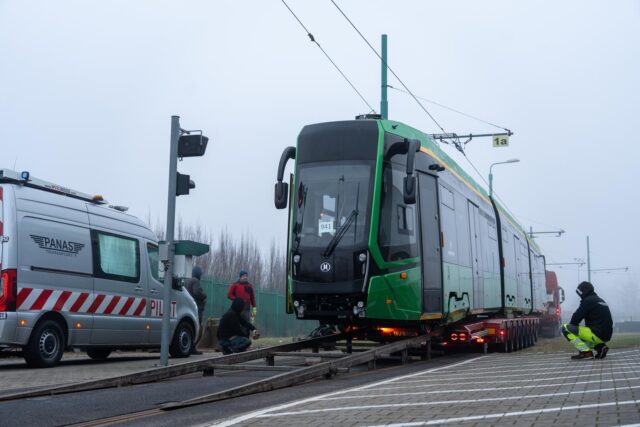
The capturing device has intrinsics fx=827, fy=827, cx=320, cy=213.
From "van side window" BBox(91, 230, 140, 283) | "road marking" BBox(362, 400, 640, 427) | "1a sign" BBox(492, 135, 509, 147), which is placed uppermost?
"1a sign" BBox(492, 135, 509, 147)

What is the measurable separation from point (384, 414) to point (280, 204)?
695 centimetres

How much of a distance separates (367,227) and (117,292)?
4.87 meters

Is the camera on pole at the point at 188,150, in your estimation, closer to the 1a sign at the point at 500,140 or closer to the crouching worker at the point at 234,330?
the crouching worker at the point at 234,330

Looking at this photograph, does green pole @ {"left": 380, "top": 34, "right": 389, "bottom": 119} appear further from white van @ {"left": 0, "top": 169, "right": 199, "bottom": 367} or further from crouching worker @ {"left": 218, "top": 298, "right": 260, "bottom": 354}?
crouching worker @ {"left": 218, "top": 298, "right": 260, "bottom": 354}

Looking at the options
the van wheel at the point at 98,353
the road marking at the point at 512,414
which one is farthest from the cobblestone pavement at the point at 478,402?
the van wheel at the point at 98,353

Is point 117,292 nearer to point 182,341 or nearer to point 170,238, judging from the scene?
point 182,341

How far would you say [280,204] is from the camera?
43.5 ft

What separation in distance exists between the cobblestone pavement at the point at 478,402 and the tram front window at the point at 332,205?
8.52 feet

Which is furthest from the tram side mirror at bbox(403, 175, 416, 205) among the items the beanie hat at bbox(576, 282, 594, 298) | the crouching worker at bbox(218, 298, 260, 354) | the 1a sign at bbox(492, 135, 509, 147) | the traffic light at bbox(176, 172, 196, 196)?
the 1a sign at bbox(492, 135, 509, 147)

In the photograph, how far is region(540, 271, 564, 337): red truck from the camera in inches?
1564

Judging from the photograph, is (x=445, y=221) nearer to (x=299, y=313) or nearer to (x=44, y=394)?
(x=299, y=313)

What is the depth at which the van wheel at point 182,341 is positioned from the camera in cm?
1589

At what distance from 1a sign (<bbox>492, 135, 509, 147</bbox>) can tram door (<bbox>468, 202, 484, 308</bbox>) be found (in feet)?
29.6

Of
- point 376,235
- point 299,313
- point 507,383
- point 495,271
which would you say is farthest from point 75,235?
point 495,271
